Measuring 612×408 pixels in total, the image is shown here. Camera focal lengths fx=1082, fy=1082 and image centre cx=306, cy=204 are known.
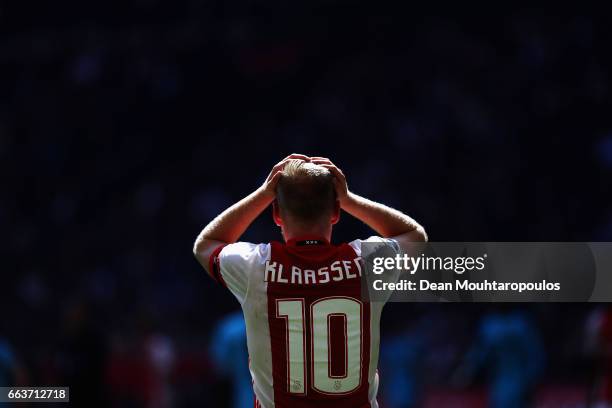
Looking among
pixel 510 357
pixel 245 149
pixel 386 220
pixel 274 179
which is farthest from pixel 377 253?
pixel 245 149

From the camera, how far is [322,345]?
10.3ft

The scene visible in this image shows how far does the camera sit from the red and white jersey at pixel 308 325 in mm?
3129

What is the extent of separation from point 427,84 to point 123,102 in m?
5.48

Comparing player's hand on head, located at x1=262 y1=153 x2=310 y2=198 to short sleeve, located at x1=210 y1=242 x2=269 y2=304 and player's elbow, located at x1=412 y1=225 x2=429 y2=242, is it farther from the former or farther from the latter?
player's elbow, located at x1=412 y1=225 x2=429 y2=242

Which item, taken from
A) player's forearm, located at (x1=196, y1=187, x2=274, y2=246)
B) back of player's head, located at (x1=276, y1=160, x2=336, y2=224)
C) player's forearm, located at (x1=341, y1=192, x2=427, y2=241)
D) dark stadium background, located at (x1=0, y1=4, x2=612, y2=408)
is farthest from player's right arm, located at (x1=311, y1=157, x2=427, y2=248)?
dark stadium background, located at (x1=0, y1=4, x2=612, y2=408)

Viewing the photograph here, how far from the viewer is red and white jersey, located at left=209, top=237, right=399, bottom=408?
313 cm

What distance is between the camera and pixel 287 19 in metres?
19.2

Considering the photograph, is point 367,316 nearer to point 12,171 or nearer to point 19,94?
point 12,171

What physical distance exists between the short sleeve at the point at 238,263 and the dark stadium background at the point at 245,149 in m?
8.50

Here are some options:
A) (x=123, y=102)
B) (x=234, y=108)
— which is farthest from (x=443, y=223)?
(x=123, y=102)

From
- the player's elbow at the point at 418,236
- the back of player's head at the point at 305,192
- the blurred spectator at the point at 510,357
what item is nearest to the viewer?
the back of player's head at the point at 305,192

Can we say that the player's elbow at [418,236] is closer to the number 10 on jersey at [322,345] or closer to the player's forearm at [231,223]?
the number 10 on jersey at [322,345]

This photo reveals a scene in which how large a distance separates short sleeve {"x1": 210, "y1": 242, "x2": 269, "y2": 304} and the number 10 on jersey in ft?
0.45

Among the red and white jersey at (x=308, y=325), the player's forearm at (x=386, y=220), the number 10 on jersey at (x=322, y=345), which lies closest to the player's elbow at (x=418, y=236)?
the player's forearm at (x=386, y=220)
